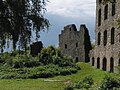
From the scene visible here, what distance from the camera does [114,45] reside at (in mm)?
45594

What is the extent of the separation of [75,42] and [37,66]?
2531cm

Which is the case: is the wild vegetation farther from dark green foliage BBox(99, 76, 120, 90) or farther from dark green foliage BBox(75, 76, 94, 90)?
dark green foliage BBox(99, 76, 120, 90)

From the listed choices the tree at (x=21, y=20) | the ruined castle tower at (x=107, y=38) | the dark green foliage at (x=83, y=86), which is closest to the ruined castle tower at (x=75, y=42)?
the ruined castle tower at (x=107, y=38)

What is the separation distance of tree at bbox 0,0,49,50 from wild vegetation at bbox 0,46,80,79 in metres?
21.2

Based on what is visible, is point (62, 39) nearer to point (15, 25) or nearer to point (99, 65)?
point (99, 65)

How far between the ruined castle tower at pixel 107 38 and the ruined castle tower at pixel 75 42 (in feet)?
32.7

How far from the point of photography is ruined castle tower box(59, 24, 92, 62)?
6706 centimetres

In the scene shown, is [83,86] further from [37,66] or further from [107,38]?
[107,38]

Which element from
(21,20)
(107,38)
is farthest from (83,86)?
(107,38)

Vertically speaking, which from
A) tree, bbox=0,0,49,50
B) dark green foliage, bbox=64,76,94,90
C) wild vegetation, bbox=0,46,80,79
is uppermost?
tree, bbox=0,0,49,50

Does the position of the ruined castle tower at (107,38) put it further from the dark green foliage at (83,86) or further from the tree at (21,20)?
the tree at (21,20)

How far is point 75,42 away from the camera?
70.3m

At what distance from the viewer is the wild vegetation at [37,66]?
132ft

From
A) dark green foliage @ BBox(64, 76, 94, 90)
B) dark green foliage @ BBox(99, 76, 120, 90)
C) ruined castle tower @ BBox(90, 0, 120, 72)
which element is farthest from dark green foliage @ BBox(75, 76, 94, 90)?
ruined castle tower @ BBox(90, 0, 120, 72)
